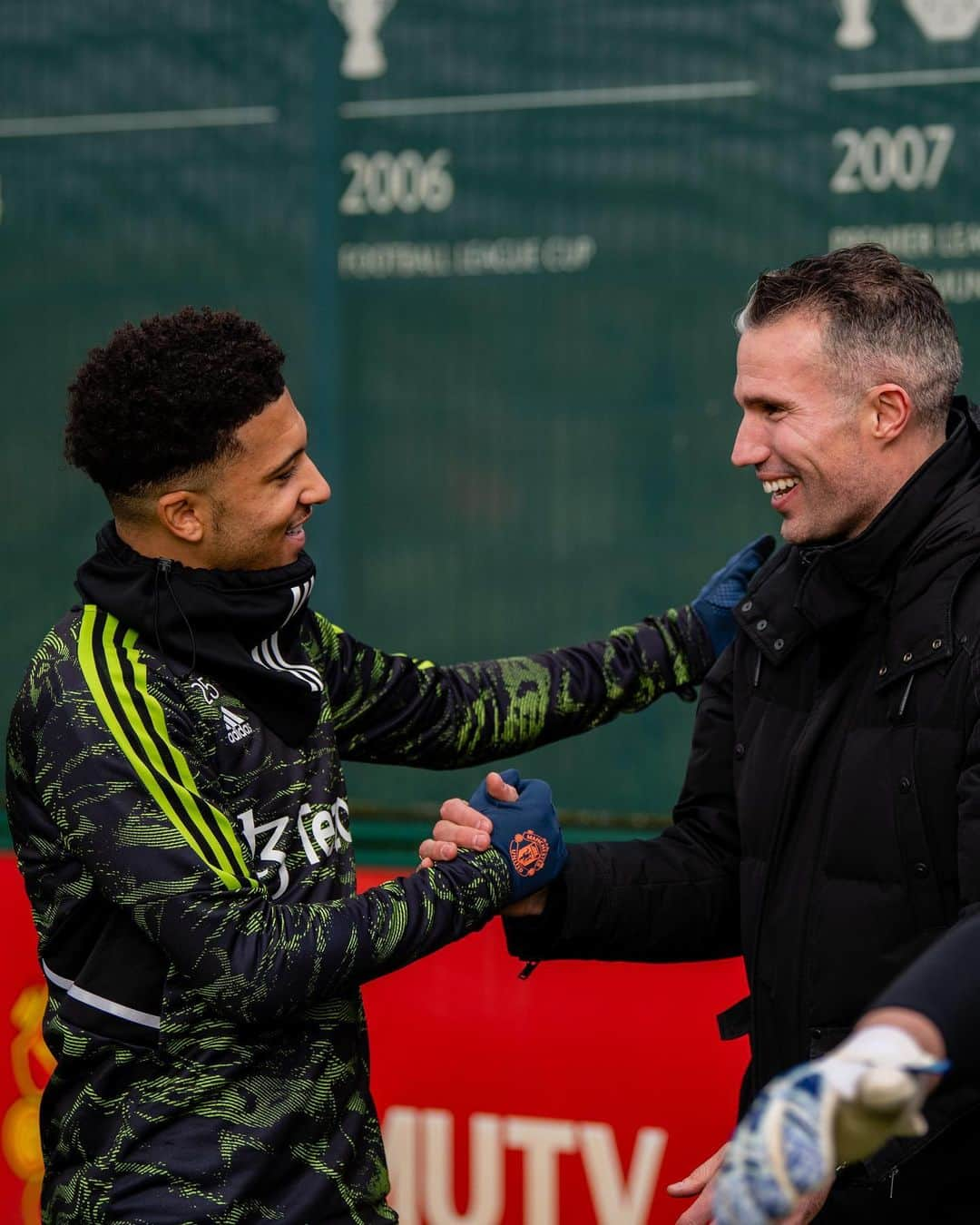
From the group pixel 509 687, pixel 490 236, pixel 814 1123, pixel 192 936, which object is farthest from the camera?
pixel 490 236

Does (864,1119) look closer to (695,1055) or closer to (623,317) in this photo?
(695,1055)

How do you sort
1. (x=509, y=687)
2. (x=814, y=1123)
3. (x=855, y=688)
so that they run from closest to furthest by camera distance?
(x=814, y=1123)
(x=855, y=688)
(x=509, y=687)

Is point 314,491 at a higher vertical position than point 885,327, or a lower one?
lower

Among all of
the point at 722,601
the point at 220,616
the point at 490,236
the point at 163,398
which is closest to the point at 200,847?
the point at 220,616

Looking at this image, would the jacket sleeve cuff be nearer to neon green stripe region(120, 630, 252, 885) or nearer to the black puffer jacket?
the black puffer jacket

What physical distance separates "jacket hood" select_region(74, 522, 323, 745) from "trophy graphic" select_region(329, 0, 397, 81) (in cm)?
217

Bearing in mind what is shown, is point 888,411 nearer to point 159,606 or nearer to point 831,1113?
point 159,606

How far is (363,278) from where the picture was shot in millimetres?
4598

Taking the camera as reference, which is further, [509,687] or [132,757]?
[509,687]

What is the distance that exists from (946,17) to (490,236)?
3.76 feet

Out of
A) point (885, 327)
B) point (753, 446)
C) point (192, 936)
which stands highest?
point (885, 327)

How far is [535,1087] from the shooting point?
3826mm

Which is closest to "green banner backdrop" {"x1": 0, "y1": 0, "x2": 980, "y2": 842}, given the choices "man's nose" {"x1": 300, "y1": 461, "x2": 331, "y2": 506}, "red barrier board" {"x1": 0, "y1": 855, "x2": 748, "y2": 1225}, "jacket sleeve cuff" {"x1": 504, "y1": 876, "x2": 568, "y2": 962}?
"red barrier board" {"x1": 0, "y1": 855, "x2": 748, "y2": 1225}

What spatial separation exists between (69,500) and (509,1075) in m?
1.94
